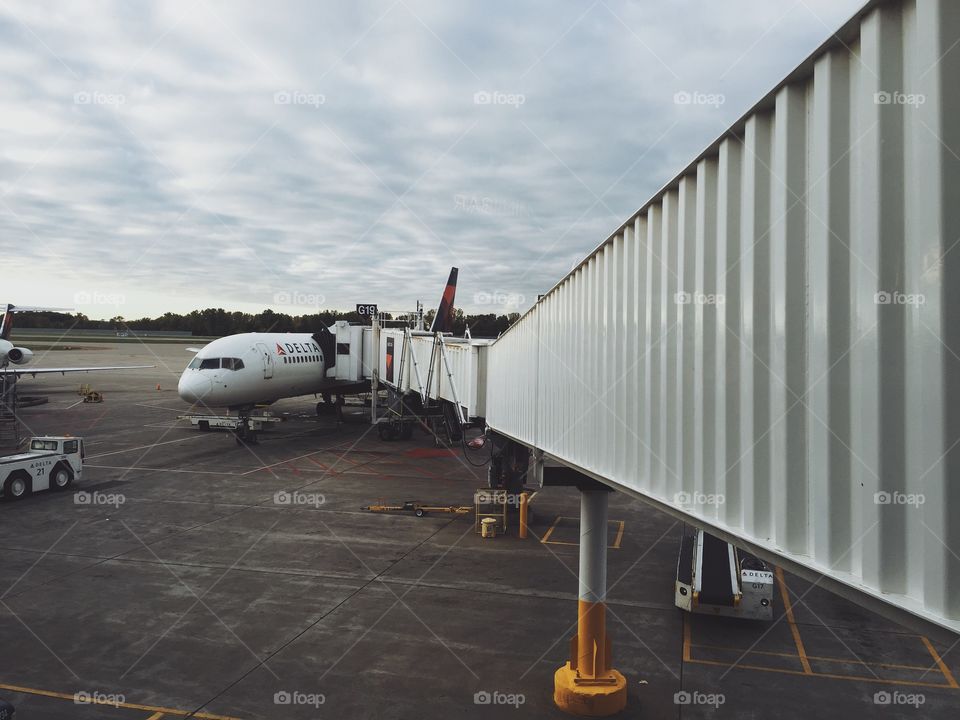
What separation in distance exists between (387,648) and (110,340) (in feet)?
660

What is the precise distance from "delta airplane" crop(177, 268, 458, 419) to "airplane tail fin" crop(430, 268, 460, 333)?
25.6 feet

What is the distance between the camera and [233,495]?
25.0 m

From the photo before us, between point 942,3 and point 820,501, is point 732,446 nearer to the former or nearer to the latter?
point 820,501

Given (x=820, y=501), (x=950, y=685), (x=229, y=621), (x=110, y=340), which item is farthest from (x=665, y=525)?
(x=110, y=340)

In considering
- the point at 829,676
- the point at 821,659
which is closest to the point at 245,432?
the point at 821,659

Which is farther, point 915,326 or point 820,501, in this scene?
point 820,501

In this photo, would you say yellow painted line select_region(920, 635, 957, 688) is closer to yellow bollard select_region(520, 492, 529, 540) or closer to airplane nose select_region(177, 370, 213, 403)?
yellow bollard select_region(520, 492, 529, 540)

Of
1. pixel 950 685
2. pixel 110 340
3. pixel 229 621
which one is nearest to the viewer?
pixel 950 685

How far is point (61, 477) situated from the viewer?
25.7 m

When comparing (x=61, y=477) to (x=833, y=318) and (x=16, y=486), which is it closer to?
(x=16, y=486)

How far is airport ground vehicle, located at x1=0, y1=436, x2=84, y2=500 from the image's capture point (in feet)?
78.6

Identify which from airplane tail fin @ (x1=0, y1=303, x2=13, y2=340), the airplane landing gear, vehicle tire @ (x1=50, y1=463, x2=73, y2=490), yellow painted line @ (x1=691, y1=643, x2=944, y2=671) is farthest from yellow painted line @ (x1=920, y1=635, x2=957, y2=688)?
airplane tail fin @ (x1=0, y1=303, x2=13, y2=340)

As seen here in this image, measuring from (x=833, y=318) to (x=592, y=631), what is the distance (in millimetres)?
8591

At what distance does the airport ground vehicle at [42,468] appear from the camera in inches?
943
